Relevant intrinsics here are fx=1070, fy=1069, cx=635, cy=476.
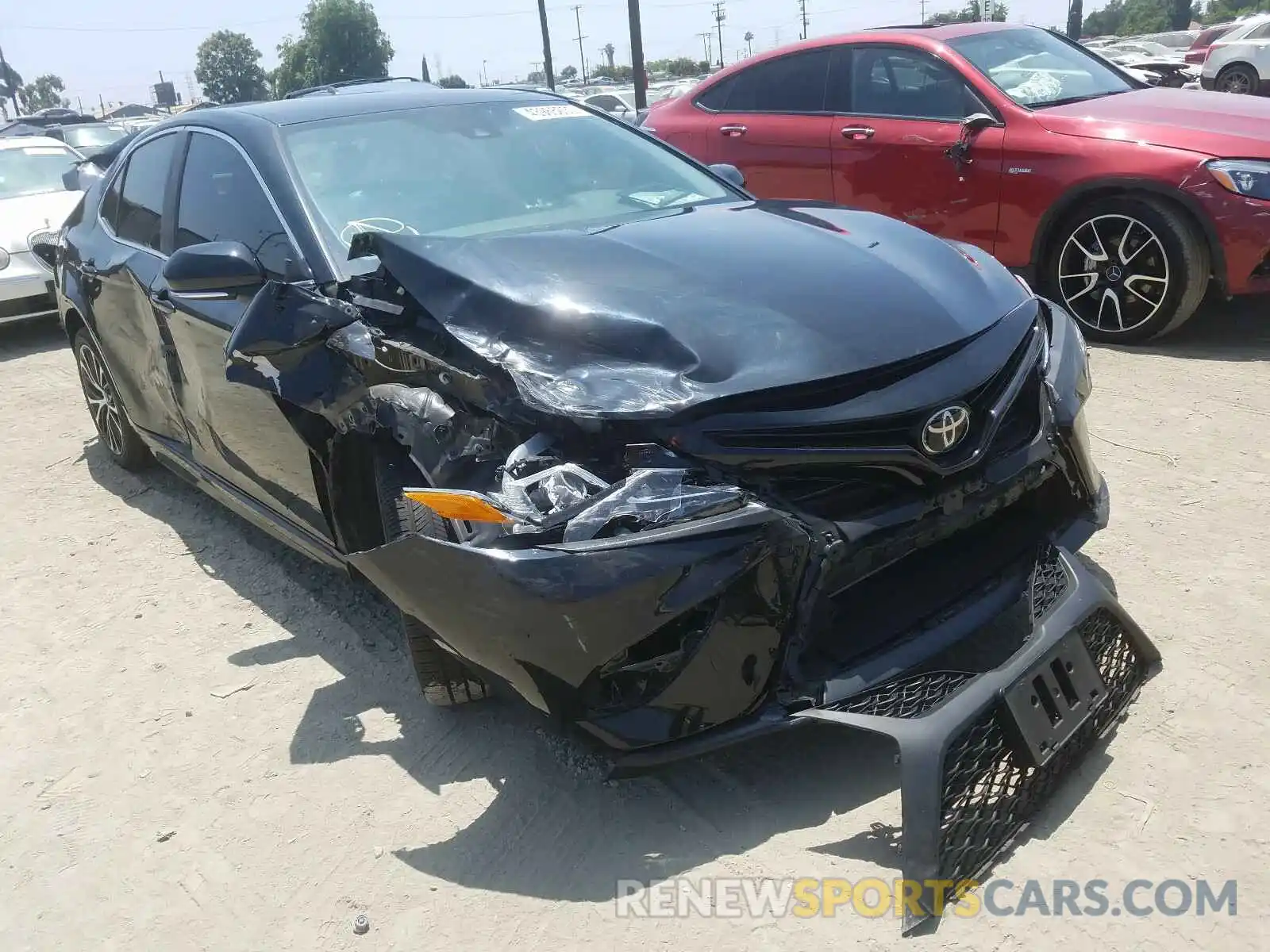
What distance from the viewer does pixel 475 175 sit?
3363 mm

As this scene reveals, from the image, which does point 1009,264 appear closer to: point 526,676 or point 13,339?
point 526,676

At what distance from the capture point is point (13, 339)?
28.3 feet

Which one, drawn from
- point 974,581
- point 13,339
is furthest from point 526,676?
point 13,339

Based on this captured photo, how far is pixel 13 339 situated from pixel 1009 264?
759 cm

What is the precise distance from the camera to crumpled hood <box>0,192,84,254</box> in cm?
827

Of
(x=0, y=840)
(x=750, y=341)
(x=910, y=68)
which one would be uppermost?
(x=910, y=68)

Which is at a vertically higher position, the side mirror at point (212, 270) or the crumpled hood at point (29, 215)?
the side mirror at point (212, 270)

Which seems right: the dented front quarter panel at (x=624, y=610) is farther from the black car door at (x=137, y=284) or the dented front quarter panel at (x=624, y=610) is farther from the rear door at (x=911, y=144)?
the rear door at (x=911, y=144)

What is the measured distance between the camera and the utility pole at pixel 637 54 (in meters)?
23.1

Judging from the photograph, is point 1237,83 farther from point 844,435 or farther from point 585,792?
point 585,792

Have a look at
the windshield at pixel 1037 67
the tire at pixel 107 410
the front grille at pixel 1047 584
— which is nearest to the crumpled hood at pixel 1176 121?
the windshield at pixel 1037 67

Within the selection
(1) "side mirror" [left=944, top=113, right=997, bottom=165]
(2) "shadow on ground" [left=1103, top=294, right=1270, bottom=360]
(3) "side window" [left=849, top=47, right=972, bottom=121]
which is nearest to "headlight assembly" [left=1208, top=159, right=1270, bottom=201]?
(2) "shadow on ground" [left=1103, top=294, right=1270, bottom=360]

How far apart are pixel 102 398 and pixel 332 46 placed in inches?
3372

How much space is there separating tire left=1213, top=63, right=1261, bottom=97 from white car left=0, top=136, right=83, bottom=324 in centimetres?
1711
